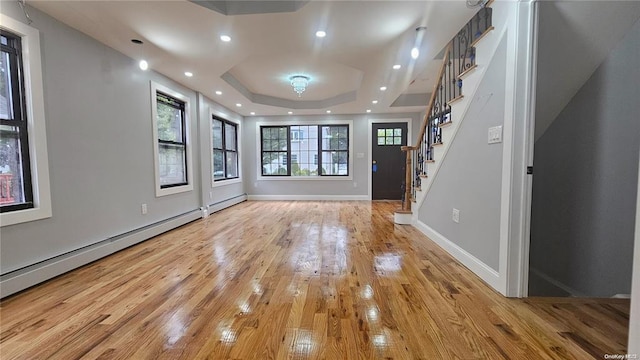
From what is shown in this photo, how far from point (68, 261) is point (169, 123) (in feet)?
7.86

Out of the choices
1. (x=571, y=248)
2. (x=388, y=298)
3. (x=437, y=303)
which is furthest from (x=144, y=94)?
(x=571, y=248)

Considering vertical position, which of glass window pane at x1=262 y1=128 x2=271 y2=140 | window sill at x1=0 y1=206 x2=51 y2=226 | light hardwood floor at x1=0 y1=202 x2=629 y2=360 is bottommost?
light hardwood floor at x1=0 y1=202 x2=629 y2=360

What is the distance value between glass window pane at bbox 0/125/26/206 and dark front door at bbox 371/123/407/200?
618 cm

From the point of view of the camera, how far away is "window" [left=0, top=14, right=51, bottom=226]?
2104 mm

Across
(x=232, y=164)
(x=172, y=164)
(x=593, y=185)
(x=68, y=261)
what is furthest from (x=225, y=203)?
(x=593, y=185)

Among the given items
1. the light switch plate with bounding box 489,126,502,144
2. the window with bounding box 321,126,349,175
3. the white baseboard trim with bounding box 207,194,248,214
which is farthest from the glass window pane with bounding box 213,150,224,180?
the light switch plate with bounding box 489,126,502,144

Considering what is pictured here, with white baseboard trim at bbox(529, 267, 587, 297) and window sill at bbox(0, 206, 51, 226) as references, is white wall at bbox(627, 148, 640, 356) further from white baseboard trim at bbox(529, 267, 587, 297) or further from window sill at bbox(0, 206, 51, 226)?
window sill at bbox(0, 206, 51, 226)

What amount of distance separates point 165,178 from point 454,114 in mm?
3982

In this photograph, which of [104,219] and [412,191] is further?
[412,191]

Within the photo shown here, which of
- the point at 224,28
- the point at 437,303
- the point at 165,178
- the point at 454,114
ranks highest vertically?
the point at 224,28

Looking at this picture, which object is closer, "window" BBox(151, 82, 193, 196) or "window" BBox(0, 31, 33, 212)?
"window" BBox(0, 31, 33, 212)

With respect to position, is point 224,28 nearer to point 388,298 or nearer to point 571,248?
point 388,298

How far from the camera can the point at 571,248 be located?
8.07 feet

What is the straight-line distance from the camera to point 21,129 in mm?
2195
